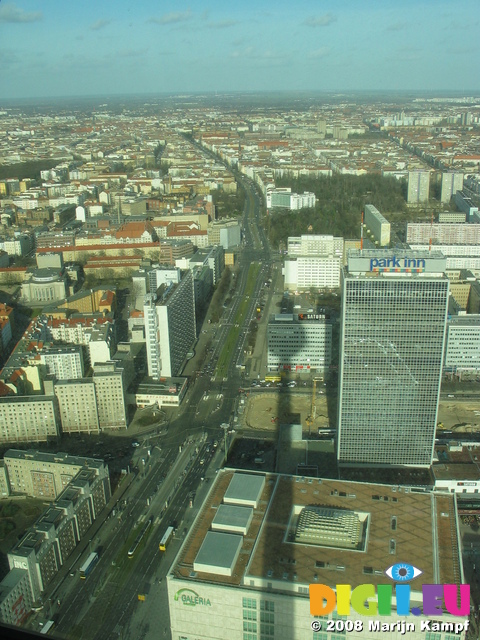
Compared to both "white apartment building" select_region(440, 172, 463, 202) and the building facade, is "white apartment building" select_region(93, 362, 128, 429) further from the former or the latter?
"white apartment building" select_region(440, 172, 463, 202)

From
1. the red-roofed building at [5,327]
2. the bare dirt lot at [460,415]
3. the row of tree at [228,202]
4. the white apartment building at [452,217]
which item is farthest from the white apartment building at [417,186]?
the red-roofed building at [5,327]

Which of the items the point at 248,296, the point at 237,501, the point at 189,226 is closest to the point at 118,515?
the point at 237,501

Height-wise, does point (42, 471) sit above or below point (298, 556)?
below

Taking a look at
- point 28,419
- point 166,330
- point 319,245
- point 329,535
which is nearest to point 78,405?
point 28,419

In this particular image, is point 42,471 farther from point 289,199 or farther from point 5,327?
point 289,199

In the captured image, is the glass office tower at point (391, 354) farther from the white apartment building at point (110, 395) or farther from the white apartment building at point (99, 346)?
the white apartment building at point (99, 346)

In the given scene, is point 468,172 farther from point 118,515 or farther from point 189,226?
point 118,515

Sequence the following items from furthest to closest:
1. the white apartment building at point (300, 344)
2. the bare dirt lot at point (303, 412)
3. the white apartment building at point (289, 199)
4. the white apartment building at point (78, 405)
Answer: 1. the white apartment building at point (289, 199)
2. the white apartment building at point (300, 344)
3. the bare dirt lot at point (303, 412)
4. the white apartment building at point (78, 405)
